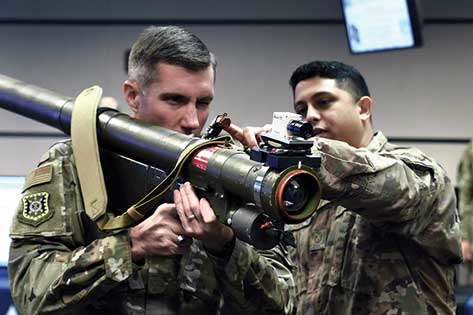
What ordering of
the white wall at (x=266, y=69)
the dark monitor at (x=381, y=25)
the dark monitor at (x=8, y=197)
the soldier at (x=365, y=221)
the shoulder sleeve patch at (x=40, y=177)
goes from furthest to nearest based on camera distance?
the white wall at (x=266, y=69) < the dark monitor at (x=381, y=25) < the dark monitor at (x=8, y=197) < the soldier at (x=365, y=221) < the shoulder sleeve patch at (x=40, y=177)

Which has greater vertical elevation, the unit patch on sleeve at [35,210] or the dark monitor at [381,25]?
the dark monitor at [381,25]

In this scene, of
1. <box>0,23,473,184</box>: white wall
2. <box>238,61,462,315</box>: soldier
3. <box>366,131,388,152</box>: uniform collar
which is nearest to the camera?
<box>238,61,462,315</box>: soldier

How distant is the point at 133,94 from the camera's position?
5.25 feet

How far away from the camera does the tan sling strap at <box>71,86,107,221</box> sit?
1411 mm

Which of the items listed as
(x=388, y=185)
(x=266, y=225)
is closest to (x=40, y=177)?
(x=266, y=225)

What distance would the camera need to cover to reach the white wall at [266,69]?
11.9 ft

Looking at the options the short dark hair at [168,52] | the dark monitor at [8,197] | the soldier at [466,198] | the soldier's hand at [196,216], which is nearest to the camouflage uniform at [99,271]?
the soldier's hand at [196,216]

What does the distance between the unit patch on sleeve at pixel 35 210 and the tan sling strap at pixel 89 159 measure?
0.23ft

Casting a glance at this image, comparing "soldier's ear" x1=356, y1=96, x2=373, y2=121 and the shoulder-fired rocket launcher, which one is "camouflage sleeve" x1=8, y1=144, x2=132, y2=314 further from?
"soldier's ear" x1=356, y1=96, x2=373, y2=121

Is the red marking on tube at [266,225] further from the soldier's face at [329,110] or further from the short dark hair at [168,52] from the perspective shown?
the soldier's face at [329,110]

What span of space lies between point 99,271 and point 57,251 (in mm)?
108

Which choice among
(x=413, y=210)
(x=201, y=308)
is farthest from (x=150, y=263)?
(x=413, y=210)

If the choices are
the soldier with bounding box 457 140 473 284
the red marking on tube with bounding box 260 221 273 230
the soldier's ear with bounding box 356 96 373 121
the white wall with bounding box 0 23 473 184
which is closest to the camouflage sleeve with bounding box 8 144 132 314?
the red marking on tube with bounding box 260 221 273 230

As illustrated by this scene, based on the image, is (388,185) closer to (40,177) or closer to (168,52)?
(168,52)
